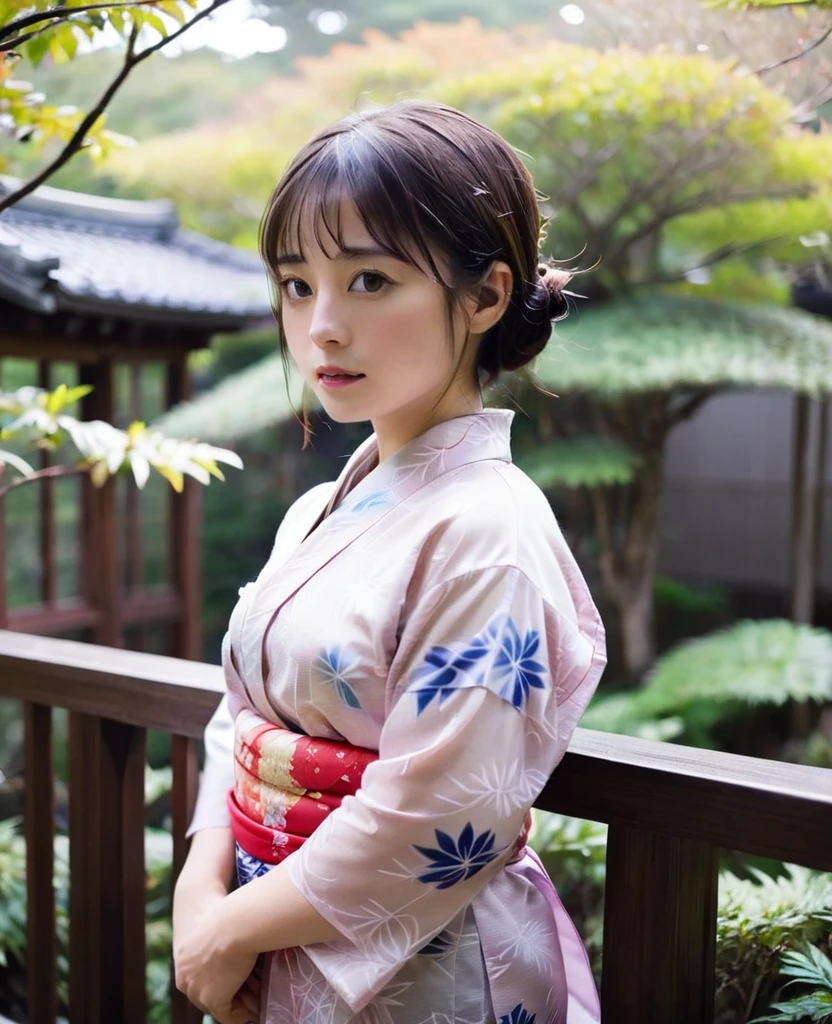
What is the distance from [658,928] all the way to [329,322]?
2.68ft

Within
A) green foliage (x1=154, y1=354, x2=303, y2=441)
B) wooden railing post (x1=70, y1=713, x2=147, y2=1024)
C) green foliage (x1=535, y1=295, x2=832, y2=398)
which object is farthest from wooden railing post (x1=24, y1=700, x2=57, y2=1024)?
green foliage (x1=154, y1=354, x2=303, y2=441)

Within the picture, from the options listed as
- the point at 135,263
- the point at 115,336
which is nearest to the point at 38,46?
the point at 115,336

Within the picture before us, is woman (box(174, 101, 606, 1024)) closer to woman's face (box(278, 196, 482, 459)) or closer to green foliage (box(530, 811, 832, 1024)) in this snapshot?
woman's face (box(278, 196, 482, 459))

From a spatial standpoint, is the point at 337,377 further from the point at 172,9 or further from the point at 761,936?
the point at 761,936

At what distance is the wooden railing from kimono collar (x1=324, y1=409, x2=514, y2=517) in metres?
0.38

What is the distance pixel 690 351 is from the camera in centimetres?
661

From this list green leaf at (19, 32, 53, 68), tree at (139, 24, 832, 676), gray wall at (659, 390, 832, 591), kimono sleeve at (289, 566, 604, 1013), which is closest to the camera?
kimono sleeve at (289, 566, 604, 1013)

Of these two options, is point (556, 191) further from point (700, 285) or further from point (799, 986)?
point (799, 986)

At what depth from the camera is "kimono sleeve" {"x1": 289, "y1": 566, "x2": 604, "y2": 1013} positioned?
3.22 feet

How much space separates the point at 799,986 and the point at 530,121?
5.98 meters

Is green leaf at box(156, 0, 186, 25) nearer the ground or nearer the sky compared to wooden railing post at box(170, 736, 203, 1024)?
nearer the sky

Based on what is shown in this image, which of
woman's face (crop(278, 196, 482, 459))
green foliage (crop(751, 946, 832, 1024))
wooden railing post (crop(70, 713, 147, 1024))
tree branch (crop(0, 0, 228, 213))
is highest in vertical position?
tree branch (crop(0, 0, 228, 213))

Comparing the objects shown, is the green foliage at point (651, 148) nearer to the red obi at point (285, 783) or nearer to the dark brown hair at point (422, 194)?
the dark brown hair at point (422, 194)

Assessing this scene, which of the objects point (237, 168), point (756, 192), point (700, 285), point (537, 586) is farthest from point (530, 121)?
point (537, 586)
